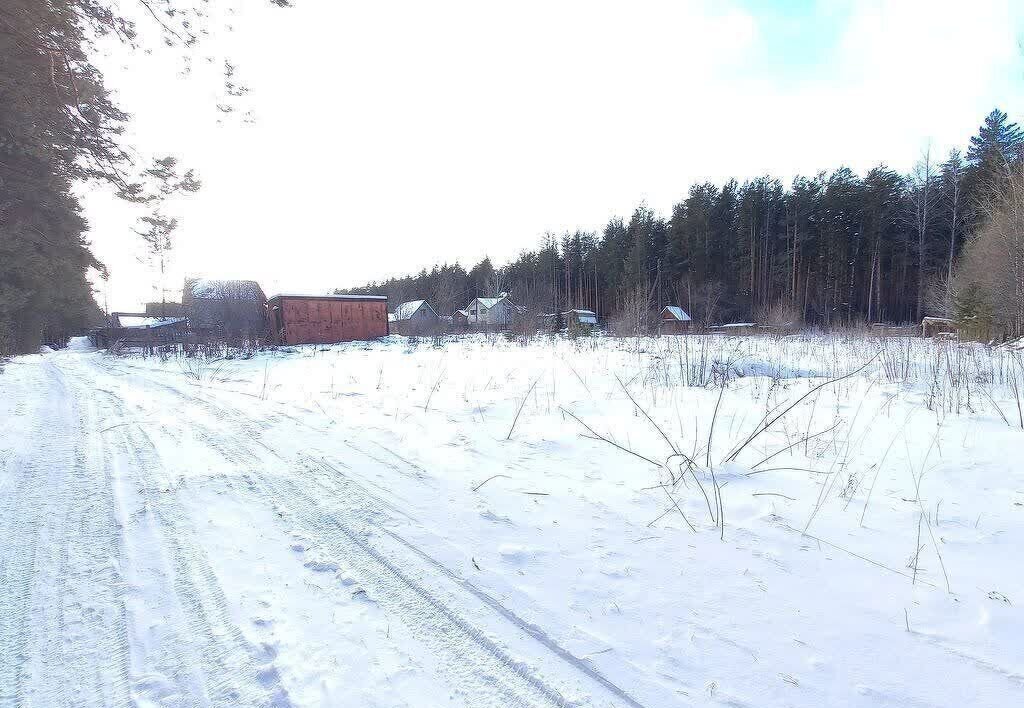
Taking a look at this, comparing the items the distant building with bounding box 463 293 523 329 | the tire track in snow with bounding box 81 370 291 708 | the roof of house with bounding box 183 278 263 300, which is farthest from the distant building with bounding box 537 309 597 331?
the roof of house with bounding box 183 278 263 300

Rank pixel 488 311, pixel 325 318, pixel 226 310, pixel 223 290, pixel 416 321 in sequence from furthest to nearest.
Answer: pixel 488 311
pixel 416 321
pixel 325 318
pixel 223 290
pixel 226 310

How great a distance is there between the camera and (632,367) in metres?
7.71

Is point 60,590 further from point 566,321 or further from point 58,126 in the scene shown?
point 566,321

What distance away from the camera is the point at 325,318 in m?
24.1

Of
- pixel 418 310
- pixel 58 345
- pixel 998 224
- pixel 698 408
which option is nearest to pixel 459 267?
pixel 418 310

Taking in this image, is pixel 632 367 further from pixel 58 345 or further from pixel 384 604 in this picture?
pixel 58 345

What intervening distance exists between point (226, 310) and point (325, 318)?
4802mm

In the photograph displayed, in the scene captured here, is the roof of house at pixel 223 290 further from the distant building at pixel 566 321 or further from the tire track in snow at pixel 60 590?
the tire track in snow at pixel 60 590

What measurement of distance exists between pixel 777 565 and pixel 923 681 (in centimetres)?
61

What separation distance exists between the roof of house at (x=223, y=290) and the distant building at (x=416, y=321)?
9615 millimetres

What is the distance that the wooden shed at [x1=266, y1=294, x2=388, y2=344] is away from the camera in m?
22.8

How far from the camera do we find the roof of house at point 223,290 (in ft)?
75.8

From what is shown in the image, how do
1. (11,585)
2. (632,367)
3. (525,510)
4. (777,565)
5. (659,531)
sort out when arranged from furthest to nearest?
(632,367)
(525,510)
(659,531)
(777,565)
(11,585)

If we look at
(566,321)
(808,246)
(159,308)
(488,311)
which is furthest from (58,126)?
(159,308)
